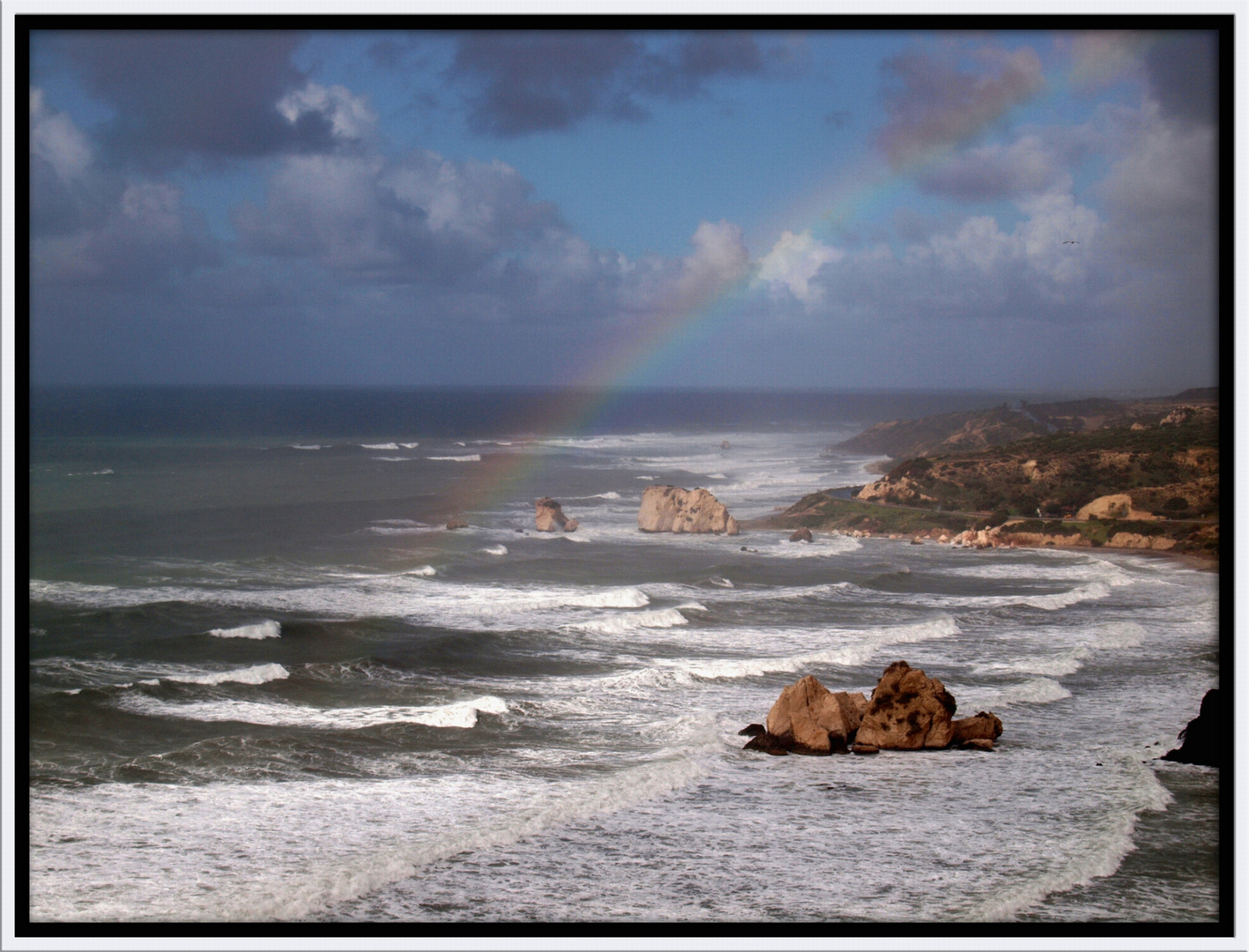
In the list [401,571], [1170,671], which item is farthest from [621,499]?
[1170,671]

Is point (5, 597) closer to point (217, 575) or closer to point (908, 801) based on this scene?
point (908, 801)

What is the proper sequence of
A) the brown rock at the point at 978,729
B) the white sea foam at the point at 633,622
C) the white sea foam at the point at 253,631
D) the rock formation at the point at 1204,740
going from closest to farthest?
the rock formation at the point at 1204,740 < the brown rock at the point at 978,729 < the white sea foam at the point at 253,631 < the white sea foam at the point at 633,622

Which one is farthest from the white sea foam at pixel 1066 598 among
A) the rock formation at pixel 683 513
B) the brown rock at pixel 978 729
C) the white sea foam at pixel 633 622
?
the rock formation at pixel 683 513

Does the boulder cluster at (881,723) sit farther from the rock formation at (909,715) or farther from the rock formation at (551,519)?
the rock formation at (551,519)

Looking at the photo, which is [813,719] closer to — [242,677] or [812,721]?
[812,721]

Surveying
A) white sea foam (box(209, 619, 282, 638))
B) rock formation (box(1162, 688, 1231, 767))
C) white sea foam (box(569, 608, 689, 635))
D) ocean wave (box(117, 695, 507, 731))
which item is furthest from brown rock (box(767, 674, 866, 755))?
white sea foam (box(209, 619, 282, 638))

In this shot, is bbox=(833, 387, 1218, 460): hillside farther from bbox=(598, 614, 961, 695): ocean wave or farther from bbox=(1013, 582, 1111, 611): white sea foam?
bbox=(598, 614, 961, 695): ocean wave

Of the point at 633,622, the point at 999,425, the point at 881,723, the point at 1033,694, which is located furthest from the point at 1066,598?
the point at 999,425
